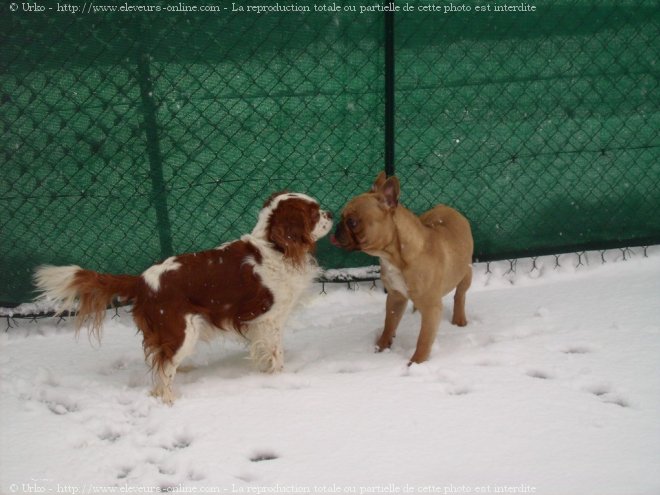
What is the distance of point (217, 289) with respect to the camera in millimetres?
3381

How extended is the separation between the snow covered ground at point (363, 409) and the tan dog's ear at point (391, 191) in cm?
76

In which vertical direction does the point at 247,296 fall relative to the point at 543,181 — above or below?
below

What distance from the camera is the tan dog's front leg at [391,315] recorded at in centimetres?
375

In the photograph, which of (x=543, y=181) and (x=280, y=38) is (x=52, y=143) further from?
(x=543, y=181)

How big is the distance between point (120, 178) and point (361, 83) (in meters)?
1.57

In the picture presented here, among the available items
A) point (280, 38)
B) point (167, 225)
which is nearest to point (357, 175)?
point (280, 38)

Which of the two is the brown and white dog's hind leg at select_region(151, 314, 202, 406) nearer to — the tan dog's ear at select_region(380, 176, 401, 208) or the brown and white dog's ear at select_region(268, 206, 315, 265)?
the brown and white dog's ear at select_region(268, 206, 315, 265)

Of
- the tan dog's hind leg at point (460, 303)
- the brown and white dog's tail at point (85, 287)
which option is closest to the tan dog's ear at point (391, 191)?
the tan dog's hind leg at point (460, 303)

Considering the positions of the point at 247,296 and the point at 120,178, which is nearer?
the point at 247,296

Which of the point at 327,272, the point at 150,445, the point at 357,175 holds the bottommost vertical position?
the point at 150,445

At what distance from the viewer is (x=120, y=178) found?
413 centimetres

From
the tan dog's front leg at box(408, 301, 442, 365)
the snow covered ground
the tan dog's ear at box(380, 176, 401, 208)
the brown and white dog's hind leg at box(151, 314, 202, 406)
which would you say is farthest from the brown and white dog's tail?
the tan dog's front leg at box(408, 301, 442, 365)

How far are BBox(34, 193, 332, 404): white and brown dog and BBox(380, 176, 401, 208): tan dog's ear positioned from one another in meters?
0.37

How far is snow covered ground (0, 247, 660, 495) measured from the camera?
2.72m
